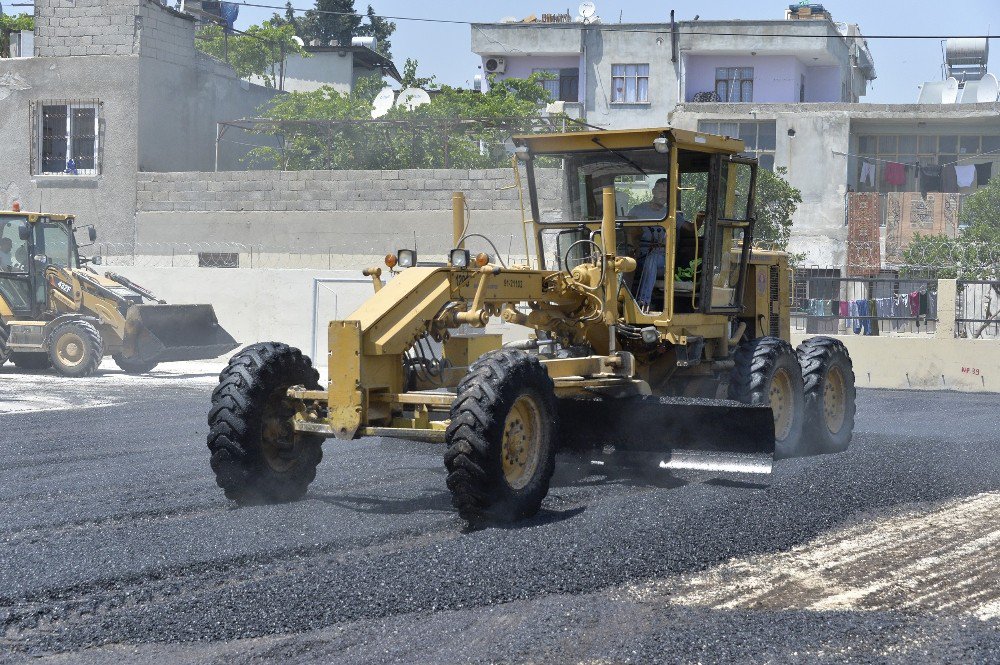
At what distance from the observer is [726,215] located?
10.4m

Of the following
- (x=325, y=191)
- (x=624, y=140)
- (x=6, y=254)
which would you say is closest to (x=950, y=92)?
(x=325, y=191)

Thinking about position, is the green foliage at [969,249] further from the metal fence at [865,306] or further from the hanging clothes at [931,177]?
the metal fence at [865,306]

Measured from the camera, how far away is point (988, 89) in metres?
40.7

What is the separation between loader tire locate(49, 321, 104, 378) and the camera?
19.2m

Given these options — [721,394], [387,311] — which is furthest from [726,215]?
[387,311]

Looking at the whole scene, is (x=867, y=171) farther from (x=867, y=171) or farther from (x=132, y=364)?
(x=132, y=364)

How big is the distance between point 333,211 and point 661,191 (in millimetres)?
16949

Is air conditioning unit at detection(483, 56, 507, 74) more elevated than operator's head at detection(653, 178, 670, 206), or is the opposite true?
air conditioning unit at detection(483, 56, 507, 74)

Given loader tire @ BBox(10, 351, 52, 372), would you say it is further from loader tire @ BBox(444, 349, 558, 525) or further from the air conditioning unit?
the air conditioning unit

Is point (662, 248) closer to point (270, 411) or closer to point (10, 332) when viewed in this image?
point (270, 411)

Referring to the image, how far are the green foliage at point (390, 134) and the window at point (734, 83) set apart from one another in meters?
8.34

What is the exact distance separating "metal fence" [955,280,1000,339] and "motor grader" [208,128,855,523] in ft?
25.2

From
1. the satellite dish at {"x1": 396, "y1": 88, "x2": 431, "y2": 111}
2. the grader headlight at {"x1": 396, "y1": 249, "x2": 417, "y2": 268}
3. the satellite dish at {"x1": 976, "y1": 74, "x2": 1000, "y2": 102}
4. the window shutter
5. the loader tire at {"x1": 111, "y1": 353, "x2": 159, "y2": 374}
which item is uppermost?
the satellite dish at {"x1": 976, "y1": 74, "x2": 1000, "y2": 102}

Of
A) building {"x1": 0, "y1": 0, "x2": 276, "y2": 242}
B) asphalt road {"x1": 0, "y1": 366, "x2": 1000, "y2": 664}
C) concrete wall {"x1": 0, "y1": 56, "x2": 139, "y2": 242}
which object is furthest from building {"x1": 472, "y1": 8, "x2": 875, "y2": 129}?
asphalt road {"x1": 0, "y1": 366, "x2": 1000, "y2": 664}
